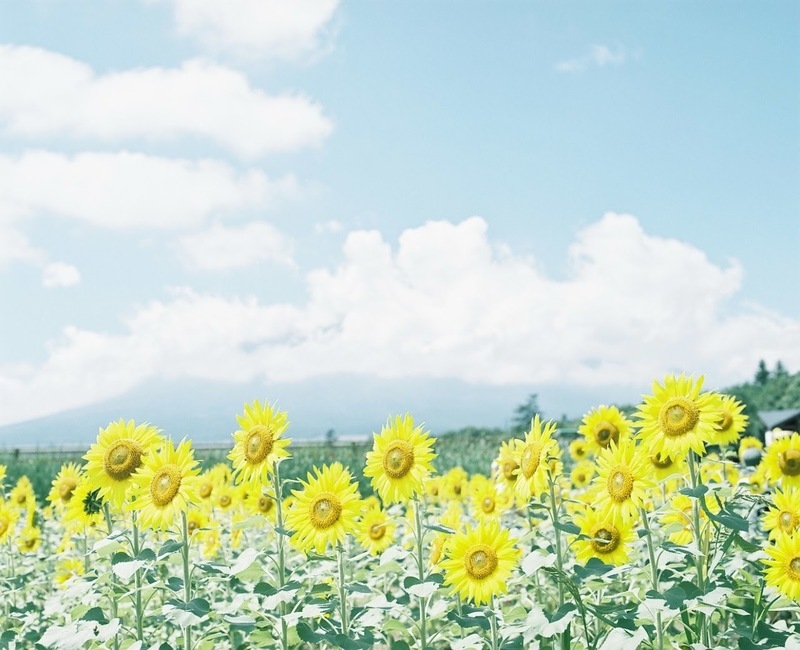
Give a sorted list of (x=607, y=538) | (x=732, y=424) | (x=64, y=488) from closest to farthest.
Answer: (x=607, y=538) < (x=732, y=424) < (x=64, y=488)

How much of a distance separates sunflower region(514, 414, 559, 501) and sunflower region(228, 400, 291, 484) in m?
1.28

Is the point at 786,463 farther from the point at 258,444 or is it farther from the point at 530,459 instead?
the point at 258,444

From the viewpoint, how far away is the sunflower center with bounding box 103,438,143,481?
15.5ft

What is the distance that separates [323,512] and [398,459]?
51 cm

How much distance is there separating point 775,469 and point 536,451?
2581 millimetres

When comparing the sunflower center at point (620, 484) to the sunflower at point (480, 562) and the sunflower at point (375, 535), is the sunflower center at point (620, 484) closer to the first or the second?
the sunflower at point (480, 562)

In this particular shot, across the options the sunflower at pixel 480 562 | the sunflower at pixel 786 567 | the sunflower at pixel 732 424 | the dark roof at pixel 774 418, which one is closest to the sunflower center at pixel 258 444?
the sunflower at pixel 480 562

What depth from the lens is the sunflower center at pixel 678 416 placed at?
4.39 m

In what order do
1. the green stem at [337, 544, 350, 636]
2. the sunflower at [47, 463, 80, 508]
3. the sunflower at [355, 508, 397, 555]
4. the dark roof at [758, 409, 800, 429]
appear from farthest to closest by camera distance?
the dark roof at [758, 409, 800, 429] → the sunflower at [355, 508, 397, 555] → the sunflower at [47, 463, 80, 508] → the green stem at [337, 544, 350, 636]

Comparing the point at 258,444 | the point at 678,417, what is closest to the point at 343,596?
the point at 258,444

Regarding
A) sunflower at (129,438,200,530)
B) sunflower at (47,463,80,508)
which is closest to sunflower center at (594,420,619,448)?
sunflower at (129,438,200,530)

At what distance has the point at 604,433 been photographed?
5977mm

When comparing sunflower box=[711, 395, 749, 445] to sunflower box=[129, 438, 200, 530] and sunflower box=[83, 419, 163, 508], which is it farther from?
sunflower box=[83, 419, 163, 508]

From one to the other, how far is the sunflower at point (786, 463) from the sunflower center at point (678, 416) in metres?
1.94
